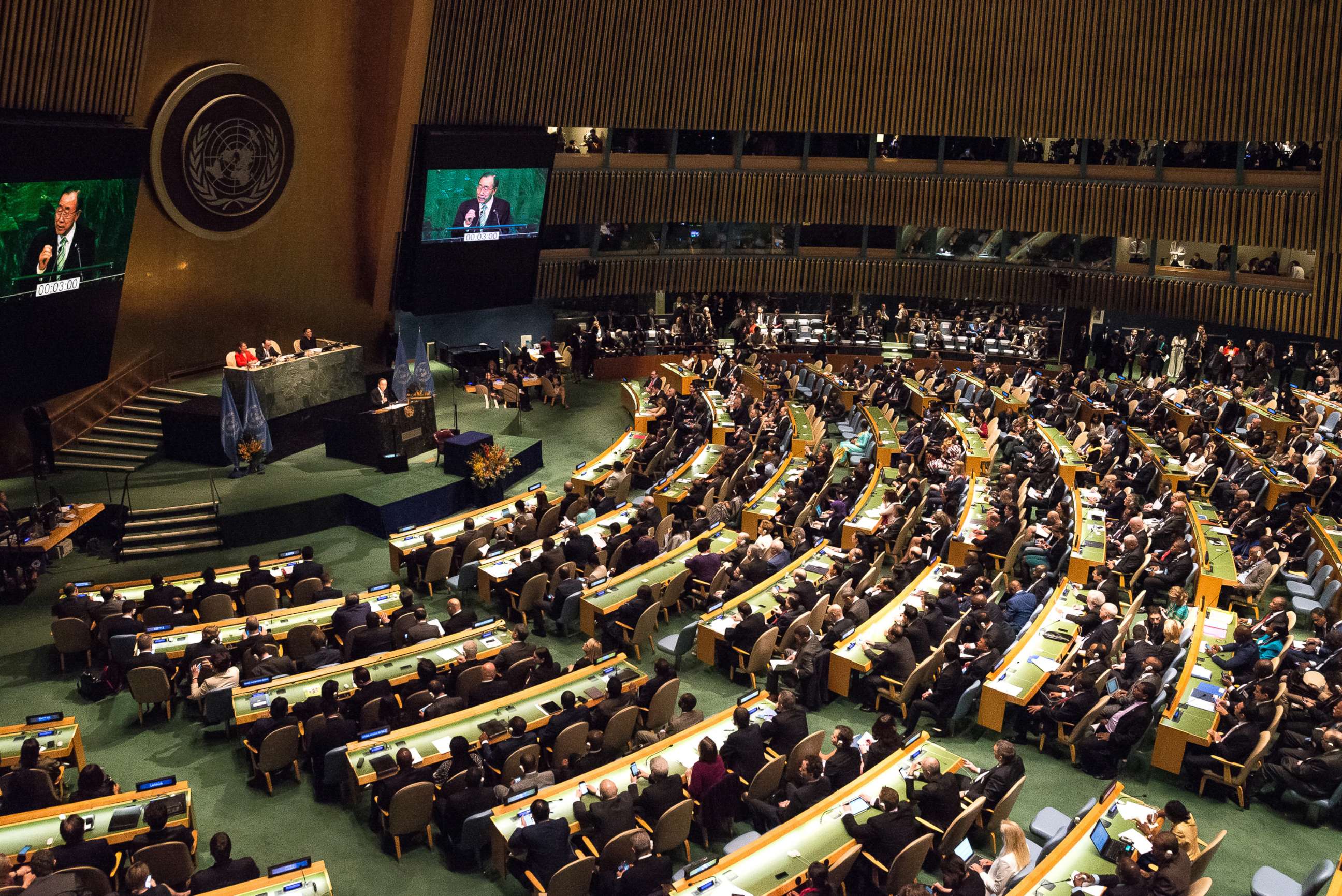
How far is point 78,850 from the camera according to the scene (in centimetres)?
777

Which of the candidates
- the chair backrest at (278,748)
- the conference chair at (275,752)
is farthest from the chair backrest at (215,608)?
the chair backrest at (278,748)

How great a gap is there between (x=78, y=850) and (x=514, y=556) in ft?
23.3

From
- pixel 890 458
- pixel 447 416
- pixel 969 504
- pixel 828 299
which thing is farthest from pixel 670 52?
pixel 969 504

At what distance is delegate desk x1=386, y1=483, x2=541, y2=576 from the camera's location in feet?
48.3

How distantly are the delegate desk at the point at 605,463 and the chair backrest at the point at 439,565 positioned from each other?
3466 mm

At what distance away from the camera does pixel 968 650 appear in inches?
437

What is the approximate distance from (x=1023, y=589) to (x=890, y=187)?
16.5m

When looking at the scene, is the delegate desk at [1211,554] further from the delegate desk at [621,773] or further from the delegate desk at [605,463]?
the delegate desk at [605,463]

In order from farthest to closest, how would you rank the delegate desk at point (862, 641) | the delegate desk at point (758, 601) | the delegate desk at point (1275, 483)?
the delegate desk at point (1275, 483), the delegate desk at point (758, 601), the delegate desk at point (862, 641)

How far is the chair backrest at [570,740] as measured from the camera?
9.52 metres

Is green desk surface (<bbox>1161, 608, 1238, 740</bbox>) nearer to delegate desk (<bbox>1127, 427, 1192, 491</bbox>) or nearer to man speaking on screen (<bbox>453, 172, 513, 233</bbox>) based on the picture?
delegate desk (<bbox>1127, 427, 1192, 491</bbox>)

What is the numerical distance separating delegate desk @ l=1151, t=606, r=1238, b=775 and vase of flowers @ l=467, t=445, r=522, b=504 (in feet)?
36.1

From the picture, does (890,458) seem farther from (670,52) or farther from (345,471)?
(670,52)

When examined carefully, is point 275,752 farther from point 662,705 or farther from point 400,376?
point 400,376
